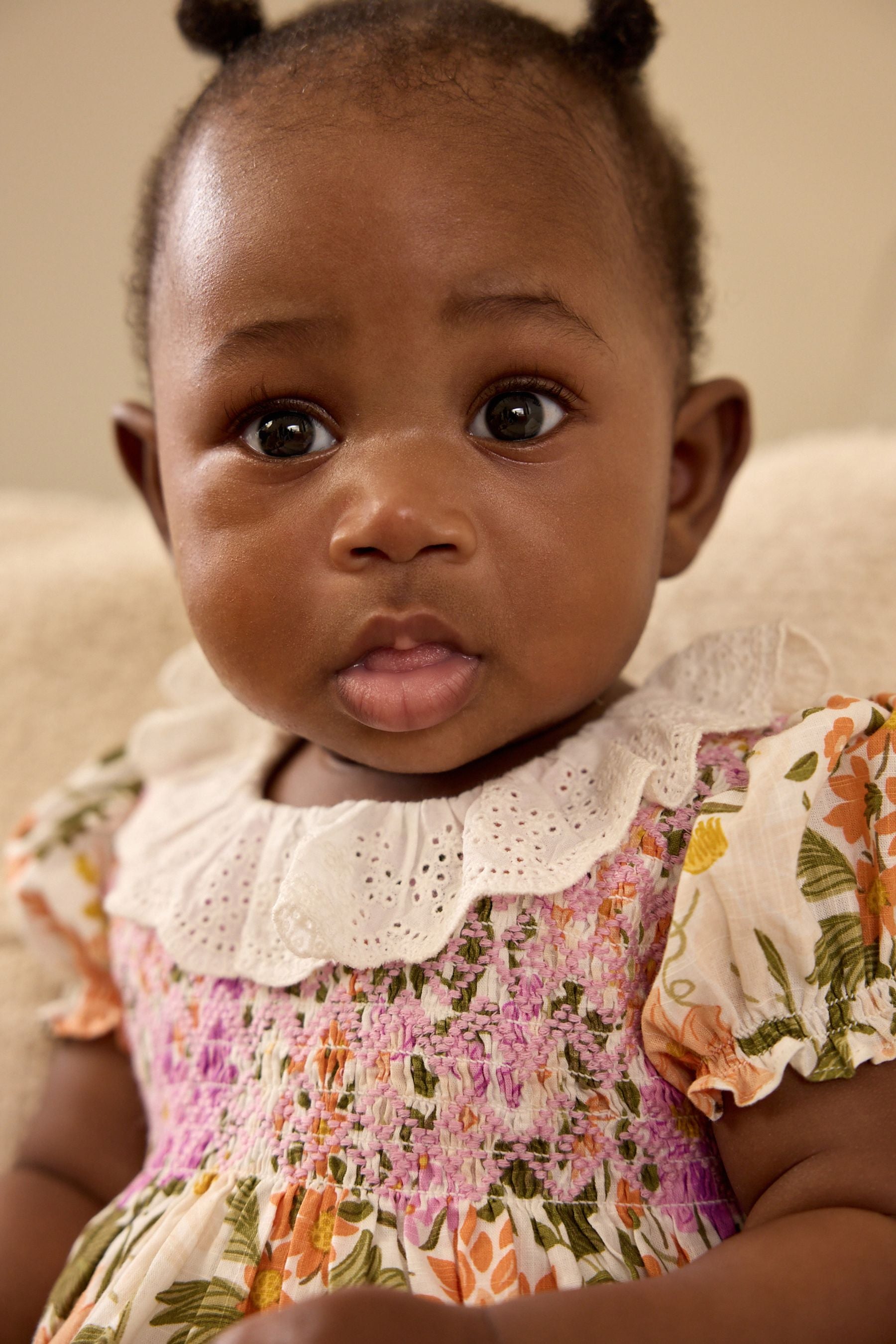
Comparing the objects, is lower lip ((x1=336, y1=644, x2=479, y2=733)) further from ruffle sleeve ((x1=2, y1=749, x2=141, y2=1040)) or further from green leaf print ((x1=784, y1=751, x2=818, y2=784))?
ruffle sleeve ((x1=2, y1=749, x2=141, y2=1040))

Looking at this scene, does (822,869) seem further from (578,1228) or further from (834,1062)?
(578,1228)

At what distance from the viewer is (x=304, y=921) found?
28.6 inches

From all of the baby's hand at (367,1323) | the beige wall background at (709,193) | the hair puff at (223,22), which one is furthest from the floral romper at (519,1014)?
the beige wall background at (709,193)

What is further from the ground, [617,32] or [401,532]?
[617,32]

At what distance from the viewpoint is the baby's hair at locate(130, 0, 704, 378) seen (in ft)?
2.55

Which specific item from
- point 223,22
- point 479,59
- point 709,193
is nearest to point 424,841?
point 479,59

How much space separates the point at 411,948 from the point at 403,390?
13.5 inches

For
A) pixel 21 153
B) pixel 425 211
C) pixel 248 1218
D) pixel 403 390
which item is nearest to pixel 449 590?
pixel 403 390

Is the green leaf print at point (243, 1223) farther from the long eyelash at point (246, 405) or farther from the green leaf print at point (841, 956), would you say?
the long eyelash at point (246, 405)

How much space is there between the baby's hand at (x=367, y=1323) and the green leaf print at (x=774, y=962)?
0.23 metres

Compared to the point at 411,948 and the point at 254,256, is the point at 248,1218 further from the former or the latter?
the point at 254,256

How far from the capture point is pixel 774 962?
2.15ft

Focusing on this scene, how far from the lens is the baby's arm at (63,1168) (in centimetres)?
85

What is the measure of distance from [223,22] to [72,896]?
0.72 m
